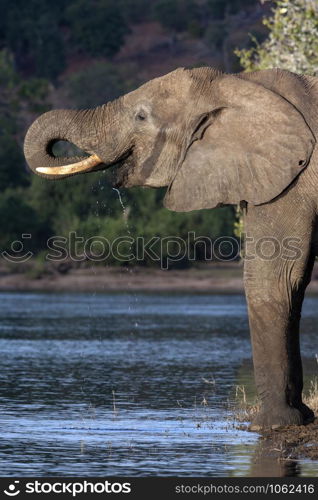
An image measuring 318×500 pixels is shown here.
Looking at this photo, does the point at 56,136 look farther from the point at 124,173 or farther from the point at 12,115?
A: the point at 12,115

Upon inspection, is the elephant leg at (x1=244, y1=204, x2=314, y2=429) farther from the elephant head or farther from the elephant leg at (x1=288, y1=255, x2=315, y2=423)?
the elephant head

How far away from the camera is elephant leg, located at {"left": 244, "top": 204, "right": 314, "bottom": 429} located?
1391 centimetres

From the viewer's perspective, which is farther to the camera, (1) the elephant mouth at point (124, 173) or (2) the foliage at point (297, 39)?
(2) the foliage at point (297, 39)

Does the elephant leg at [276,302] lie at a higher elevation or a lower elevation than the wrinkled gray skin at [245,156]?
lower

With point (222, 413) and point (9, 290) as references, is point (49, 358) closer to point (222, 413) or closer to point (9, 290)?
point (222, 413)

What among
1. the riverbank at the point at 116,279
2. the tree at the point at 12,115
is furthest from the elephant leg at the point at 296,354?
the tree at the point at 12,115

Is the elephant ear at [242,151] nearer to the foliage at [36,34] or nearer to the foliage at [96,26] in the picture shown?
the foliage at [36,34]

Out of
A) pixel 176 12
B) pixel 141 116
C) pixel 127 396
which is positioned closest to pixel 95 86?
pixel 176 12

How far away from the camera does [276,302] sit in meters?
14.1

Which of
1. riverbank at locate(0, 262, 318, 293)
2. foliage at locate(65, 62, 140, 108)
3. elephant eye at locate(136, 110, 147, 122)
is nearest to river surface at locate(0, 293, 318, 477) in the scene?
elephant eye at locate(136, 110, 147, 122)

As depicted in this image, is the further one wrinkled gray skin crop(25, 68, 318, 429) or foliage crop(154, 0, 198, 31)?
foliage crop(154, 0, 198, 31)

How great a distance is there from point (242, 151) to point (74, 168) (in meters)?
1.48

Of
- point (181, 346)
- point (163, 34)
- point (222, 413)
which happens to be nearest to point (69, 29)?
point (163, 34)

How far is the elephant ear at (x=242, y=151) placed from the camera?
13.8 m
